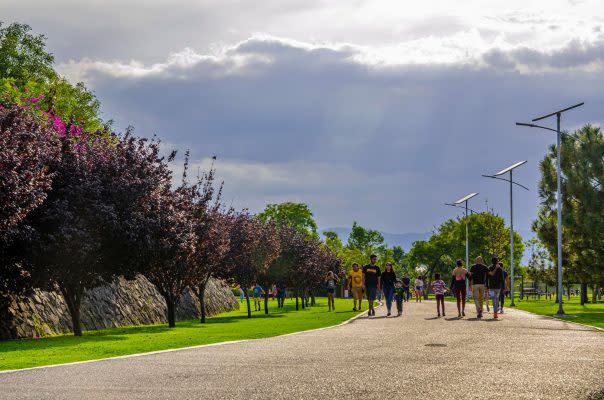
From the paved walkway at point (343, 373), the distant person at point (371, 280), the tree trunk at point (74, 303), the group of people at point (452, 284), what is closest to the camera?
the paved walkway at point (343, 373)

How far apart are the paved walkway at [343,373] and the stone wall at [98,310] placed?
10701 mm

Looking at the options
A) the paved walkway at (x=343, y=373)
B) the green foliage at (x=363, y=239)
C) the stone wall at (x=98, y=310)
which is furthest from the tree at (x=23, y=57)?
the green foliage at (x=363, y=239)

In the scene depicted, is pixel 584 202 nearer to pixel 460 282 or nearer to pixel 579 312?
pixel 579 312

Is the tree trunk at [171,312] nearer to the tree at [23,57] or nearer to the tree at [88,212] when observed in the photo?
the tree at [88,212]

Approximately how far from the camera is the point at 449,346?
14.5m

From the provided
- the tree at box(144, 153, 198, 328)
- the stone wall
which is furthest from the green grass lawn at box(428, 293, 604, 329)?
the stone wall

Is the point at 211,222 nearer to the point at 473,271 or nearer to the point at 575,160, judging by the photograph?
the point at 473,271

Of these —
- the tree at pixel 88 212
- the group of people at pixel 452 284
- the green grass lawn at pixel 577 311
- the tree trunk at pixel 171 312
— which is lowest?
the green grass lawn at pixel 577 311

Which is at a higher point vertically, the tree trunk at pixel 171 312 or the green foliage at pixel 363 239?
the green foliage at pixel 363 239

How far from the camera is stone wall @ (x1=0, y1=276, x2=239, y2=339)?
23719mm

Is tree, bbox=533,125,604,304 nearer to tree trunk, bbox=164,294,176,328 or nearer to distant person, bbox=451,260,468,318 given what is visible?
distant person, bbox=451,260,468,318

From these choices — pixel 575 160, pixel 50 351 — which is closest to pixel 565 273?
pixel 575 160

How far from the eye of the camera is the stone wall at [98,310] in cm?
2372

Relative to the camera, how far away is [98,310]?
29266 mm
